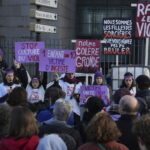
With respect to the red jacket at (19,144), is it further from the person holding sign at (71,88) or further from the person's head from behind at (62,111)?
the person holding sign at (71,88)

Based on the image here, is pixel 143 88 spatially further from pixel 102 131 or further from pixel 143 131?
pixel 143 131

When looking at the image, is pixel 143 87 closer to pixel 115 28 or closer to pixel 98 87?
pixel 98 87

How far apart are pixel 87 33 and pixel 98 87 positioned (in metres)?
13.3

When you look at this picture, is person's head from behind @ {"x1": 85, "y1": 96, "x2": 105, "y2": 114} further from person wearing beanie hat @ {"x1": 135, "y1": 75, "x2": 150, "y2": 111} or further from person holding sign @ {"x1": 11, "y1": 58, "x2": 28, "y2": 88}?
person holding sign @ {"x1": 11, "y1": 58, "x2": 28, "y2": 88}

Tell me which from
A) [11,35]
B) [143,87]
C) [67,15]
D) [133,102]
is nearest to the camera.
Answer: [133,102]

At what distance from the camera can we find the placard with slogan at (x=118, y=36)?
1190cm

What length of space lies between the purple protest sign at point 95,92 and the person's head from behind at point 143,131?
435 centimetres

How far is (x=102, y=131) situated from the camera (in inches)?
157

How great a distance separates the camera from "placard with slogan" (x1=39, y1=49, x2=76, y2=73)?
9406 millimetres

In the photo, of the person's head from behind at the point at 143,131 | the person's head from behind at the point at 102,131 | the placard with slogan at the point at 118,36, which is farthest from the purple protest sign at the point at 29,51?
the person's head from behind at the point at 143,131

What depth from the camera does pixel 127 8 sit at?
21.0m

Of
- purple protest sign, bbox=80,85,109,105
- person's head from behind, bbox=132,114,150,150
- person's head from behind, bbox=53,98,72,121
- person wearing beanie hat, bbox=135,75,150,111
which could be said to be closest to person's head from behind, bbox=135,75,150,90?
person wearing beanie hat, bbox=135,75,150,111

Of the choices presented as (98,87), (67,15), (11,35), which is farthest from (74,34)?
(98,87)

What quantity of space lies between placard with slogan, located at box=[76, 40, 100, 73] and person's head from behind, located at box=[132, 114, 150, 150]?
21.9 feet
